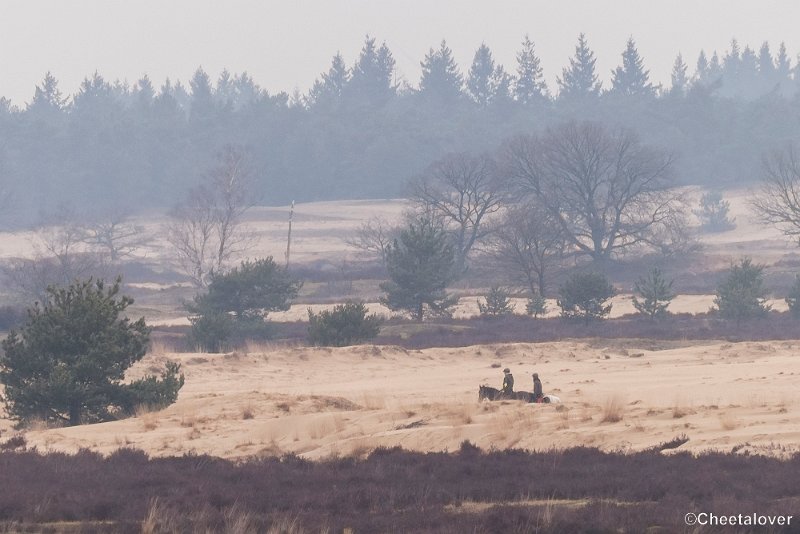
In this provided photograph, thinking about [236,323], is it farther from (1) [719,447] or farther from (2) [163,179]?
(2) [163,179]

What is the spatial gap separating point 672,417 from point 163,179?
11823cm

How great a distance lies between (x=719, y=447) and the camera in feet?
50.0

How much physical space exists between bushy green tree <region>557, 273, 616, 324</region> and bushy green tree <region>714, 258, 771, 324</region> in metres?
4.35

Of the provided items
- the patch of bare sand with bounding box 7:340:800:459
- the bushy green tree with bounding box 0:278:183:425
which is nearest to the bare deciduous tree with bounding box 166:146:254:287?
the patch of bare sand with bounding box 7:340:800:459

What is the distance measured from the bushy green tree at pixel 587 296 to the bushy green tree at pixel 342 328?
1128 centimetres

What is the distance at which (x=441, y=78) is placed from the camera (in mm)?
160125

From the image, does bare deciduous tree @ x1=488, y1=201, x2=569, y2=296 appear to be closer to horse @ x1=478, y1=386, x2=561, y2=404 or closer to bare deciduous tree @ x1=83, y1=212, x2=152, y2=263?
horse @ x1=478, y1=386, x2=561, y2=404

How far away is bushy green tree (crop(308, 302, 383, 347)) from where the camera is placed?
123 ft

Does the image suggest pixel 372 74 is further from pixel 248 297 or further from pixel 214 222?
pixel 248 297

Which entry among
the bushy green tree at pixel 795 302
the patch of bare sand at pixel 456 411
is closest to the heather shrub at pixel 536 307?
the bushy green tree at pixel 795 302

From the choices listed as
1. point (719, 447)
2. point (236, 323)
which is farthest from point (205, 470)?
point (236, 323)

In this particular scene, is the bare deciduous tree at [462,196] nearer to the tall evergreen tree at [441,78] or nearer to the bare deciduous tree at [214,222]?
the bare deciduous tree at [214,222]

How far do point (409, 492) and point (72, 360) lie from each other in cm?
1055

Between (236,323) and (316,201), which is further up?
(316,201)
